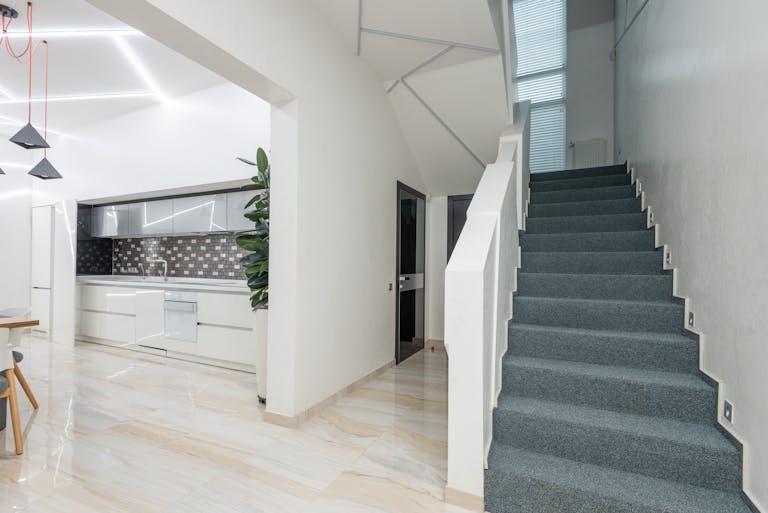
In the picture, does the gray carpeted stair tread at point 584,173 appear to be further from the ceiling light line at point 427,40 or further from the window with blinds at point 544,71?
the ceiling light line at point 427,40

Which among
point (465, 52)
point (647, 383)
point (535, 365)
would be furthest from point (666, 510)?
point (465, 52)

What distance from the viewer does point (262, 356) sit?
10.2ft

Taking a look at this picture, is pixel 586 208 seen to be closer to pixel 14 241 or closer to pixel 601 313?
pixel 601 313

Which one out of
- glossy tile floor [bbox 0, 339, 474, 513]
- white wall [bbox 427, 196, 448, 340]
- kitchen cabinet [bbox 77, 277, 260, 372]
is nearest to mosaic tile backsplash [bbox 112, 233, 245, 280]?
kitchen cabinet [bbox 77, 277, 260, 372]

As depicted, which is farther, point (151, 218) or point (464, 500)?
point (151, 218)

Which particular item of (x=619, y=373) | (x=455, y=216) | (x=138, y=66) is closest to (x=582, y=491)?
(x=619, y=373)

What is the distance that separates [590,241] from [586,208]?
656mm

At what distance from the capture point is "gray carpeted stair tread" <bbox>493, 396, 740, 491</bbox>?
1628mm

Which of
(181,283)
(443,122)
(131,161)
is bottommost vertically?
(181,283)

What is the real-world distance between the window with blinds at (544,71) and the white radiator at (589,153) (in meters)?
0.17

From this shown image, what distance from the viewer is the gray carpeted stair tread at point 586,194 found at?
12.5 ft

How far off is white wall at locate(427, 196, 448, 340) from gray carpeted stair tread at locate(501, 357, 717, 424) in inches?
111

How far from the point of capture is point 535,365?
223 centimetres

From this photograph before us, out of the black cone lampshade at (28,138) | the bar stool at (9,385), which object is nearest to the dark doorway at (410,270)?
the bar stool at (9,385)
